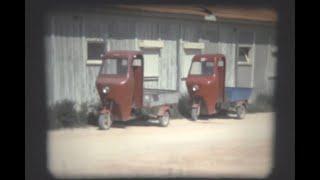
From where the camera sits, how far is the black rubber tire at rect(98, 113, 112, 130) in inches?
330

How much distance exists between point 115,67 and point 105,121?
2.46 ft

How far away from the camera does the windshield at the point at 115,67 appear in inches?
331

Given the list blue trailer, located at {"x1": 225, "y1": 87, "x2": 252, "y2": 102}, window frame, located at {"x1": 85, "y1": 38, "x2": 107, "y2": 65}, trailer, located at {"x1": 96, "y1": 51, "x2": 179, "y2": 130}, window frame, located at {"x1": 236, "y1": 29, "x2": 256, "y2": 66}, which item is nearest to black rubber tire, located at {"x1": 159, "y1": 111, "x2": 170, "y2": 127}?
trailer, located at {"x1": 96, "y1": 51, "x2": 179, "y2": 130}

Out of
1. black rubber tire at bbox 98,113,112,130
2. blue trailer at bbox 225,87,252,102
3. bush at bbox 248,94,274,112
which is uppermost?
blue trailer at bbox 225,87,252,102

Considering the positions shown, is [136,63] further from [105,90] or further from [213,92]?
[213,92]

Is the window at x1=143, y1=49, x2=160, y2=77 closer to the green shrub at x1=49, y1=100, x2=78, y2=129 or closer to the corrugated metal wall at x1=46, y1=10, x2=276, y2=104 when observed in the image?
the corrugated metal wall at x1=46, y1=10, x2=276, y2=104

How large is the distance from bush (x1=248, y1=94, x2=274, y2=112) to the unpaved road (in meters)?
0.09

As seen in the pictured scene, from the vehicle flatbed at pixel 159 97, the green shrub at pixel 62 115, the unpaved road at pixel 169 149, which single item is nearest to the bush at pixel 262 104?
the unpaved road at pixel 169 149

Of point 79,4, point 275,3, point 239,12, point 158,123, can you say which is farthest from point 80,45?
point 275,3

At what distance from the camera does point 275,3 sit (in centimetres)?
868

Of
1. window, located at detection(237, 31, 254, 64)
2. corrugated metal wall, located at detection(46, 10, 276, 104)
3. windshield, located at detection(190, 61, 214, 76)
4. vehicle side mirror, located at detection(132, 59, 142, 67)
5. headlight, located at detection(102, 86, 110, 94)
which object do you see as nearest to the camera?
corrugated metal wall, located at detection(46, 10, 276, 104)

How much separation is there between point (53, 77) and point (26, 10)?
3.15 feet

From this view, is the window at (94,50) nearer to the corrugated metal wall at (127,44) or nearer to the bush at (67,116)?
the corrugated metal wall at (127,44)
